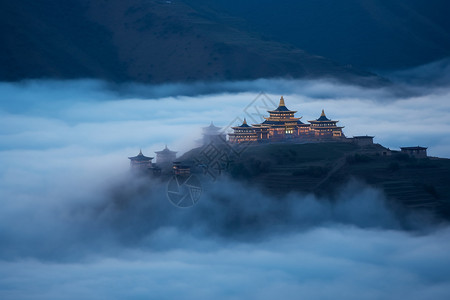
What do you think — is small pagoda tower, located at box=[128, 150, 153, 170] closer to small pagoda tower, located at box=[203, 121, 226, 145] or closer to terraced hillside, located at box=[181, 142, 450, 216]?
small pagoda tower, located at box=[203, 121, 226, 145]

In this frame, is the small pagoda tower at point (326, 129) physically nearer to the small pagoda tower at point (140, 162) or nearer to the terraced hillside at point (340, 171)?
the terraced hillside at point (340, 171)

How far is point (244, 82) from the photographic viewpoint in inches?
3957

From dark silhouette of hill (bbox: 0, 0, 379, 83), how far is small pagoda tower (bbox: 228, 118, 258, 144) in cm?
2730

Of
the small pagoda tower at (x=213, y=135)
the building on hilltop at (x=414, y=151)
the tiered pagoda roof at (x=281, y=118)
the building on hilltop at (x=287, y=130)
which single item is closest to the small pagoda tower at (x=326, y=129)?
the building on hilltop at (x=287, y=130)

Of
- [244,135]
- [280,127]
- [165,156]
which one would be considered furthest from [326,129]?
[165,156]

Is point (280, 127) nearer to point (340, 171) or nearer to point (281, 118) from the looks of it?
point (281, 118)

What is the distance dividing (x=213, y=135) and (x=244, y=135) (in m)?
3.45

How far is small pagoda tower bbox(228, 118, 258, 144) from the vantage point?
2882 inches

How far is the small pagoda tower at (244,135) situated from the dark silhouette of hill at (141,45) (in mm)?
27296

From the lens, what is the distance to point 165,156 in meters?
75.1

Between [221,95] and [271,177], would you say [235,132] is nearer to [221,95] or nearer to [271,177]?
[271,177]

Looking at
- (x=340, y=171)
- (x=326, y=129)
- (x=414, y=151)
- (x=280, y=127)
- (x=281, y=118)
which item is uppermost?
(x=281, y=118)

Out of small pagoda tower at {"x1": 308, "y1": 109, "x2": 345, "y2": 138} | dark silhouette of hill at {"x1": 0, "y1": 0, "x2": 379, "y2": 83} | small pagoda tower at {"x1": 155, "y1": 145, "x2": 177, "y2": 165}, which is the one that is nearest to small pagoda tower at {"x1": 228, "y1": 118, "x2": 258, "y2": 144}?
small pagoda tower at {"x1": 155, "y1": 145, "x2": 177, "y2": 165}

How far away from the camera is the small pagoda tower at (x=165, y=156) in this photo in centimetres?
7481
